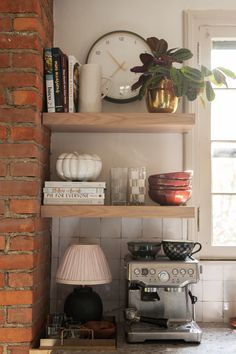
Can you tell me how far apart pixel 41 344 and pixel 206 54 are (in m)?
1.74

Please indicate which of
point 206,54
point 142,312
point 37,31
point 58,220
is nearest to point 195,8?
point 206,54

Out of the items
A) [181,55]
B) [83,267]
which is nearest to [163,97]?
[181,55]

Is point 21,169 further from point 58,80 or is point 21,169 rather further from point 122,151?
point 122,151

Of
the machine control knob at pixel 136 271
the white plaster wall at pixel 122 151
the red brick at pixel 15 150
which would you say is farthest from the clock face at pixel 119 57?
the machine control knob at pixel 136 271

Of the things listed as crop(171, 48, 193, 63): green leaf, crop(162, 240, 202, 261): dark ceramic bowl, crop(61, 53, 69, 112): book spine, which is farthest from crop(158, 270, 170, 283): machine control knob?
crop(171, 48, 193, 63): green leaf

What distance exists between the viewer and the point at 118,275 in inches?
102

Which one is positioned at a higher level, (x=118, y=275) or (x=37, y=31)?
(x=37, y=31)

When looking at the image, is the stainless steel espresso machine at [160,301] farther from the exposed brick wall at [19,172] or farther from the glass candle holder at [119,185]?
the exposed brick wall at [19,172]

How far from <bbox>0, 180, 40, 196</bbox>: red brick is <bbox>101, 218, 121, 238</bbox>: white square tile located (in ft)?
1.93

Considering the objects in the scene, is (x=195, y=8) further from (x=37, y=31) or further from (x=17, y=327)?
(x=17, y=327)

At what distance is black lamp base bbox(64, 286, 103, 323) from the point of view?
2.28 metres

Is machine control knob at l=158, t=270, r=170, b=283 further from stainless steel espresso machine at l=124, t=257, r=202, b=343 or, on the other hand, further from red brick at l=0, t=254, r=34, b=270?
red brick at l=0, t=254, r=34, b=270

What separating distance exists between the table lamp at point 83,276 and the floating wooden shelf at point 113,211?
7.3 inches

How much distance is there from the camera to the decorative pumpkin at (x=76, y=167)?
230cm
